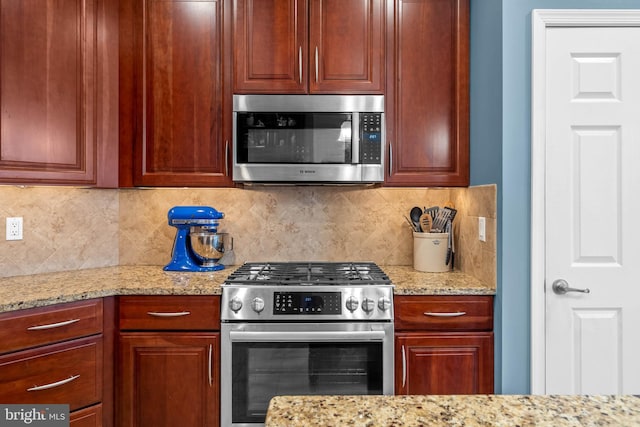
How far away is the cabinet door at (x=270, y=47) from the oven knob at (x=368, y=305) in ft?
3.61

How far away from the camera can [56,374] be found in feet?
5.41

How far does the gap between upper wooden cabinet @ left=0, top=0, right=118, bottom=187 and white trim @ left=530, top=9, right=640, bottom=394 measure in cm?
201

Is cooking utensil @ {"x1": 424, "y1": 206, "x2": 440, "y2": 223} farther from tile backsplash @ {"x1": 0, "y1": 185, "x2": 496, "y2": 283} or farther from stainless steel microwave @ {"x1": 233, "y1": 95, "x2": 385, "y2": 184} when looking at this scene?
stainless steel microwave @ {"x1": 233, "y1": 95, "x2": 385, "y2": 184}

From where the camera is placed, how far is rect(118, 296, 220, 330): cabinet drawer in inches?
72.2

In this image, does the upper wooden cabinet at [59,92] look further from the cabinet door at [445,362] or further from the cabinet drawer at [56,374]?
the cabinet door at [445,362]

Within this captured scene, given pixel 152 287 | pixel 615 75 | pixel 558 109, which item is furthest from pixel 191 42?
pixel 615 75

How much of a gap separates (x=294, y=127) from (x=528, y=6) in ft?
3.83

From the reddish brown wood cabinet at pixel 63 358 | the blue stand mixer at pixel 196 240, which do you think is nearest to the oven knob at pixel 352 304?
the blue stand mixer at pixel 196 240

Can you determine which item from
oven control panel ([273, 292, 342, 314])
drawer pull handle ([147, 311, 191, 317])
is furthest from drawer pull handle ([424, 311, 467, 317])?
drawer pull handle ([147, 311, 191, 317])

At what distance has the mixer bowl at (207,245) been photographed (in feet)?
7.22

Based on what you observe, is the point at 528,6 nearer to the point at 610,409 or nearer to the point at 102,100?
the point at 610,409

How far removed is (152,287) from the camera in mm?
1849

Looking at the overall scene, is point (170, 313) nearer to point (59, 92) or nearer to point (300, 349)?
point (300, 349)

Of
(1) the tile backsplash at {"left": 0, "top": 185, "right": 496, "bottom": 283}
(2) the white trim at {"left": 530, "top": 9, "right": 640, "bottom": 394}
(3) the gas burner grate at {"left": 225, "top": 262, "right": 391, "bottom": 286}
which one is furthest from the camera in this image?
(1) the tile backsplash at {"left": 0, "top": 185, "right": 496, "bottom": 283}
